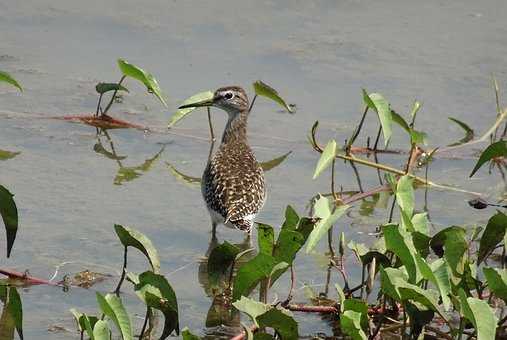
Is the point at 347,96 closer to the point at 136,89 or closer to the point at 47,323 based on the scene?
the point at 136,89

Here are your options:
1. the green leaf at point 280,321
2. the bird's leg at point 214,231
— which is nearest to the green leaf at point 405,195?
the green leaf at point 280,321

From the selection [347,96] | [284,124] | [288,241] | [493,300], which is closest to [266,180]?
[284,124]

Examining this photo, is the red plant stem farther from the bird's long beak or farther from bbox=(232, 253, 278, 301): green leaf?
the bird's long beak

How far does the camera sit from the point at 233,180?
32.8ft

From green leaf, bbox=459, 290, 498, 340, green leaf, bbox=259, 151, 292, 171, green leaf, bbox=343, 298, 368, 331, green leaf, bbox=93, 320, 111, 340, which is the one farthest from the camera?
green leaf, bbox=259, 151, 292, 171

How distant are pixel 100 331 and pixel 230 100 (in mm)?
5067

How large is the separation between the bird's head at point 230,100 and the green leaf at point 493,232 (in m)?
4.12

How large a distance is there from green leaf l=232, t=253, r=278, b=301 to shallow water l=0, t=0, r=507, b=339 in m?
1.27

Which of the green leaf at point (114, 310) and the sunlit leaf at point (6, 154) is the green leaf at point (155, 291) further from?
the sunlit leaf at point (6, 154)

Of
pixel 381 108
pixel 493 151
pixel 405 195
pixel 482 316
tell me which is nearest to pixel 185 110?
pixel 381 108

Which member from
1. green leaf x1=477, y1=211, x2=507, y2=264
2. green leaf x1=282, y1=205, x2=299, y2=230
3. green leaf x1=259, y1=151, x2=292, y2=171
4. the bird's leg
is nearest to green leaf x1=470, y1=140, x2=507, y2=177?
green leaf x1=477, y1=211, x2=507, y2=264

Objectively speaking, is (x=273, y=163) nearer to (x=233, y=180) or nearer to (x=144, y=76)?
(x=233, y=180)

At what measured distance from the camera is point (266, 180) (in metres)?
10.6

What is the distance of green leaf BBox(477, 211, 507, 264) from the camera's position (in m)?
7.11
